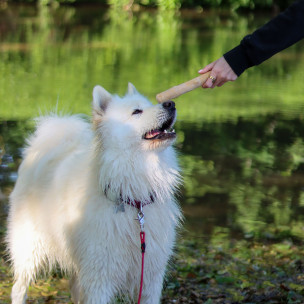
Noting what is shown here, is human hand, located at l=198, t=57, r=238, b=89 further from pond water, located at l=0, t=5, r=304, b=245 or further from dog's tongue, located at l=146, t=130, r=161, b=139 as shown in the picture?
pond water, located at l=0, t=5, r=304, b=245

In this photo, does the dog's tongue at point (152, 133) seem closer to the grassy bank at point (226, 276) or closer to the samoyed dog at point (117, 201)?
the samoyed dog at point (117, 201)

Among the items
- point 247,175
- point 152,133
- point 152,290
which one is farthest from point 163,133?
point 247,175

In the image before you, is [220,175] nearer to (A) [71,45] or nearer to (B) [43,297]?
(B) [43,297]

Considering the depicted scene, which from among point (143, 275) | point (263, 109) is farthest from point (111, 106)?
point (263, 109)

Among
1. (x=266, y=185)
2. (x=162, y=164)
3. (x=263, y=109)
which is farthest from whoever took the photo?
(x=263, y=109)

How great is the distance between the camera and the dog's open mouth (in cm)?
343

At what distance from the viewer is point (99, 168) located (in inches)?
142

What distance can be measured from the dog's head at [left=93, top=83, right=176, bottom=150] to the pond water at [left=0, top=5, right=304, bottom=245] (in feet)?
5.13

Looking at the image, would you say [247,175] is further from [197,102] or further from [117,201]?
[197,102]

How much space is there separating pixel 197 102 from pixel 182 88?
8648 millimetres

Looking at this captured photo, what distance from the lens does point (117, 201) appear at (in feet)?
11.7

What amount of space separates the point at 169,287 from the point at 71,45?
52.0ft

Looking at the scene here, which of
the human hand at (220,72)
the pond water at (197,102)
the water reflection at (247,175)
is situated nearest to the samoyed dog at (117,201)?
the human hand at (220,72)

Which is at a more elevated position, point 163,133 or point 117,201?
point 163,133
